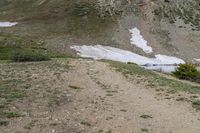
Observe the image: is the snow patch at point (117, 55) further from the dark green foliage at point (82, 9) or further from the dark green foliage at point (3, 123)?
the dark green foliage at point (3, 123)

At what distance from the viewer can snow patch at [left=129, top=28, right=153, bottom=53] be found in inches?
2928

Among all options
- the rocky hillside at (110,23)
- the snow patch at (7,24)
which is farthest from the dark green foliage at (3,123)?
the snow patch at (7,24)

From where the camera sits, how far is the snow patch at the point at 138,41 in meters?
74.4

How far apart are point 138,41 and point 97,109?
59.8 metres

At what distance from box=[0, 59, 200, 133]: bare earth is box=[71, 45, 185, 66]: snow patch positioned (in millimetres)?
39399

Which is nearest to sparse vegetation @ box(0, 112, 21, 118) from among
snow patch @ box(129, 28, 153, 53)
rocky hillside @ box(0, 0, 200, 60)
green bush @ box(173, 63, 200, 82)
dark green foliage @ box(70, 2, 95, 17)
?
green bush @ box(173, 63, 200, 82)

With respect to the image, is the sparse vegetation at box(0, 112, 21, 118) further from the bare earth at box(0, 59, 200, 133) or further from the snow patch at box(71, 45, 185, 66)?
the snow patch at box(71, 45, 185, 66)

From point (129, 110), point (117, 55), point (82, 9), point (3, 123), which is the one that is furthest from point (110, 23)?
point (3, 123)

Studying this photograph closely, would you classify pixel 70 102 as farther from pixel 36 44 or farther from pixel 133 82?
pixel 36 44

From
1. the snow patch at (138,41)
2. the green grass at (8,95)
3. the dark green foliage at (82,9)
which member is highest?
the green grass at (8,95)

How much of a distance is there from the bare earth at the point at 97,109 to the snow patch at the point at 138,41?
4709 cm

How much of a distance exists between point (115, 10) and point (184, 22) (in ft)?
46.5

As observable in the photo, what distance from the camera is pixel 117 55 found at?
6856cm

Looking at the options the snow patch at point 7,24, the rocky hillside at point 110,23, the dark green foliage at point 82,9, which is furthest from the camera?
the dark green foliage at point 82,9
